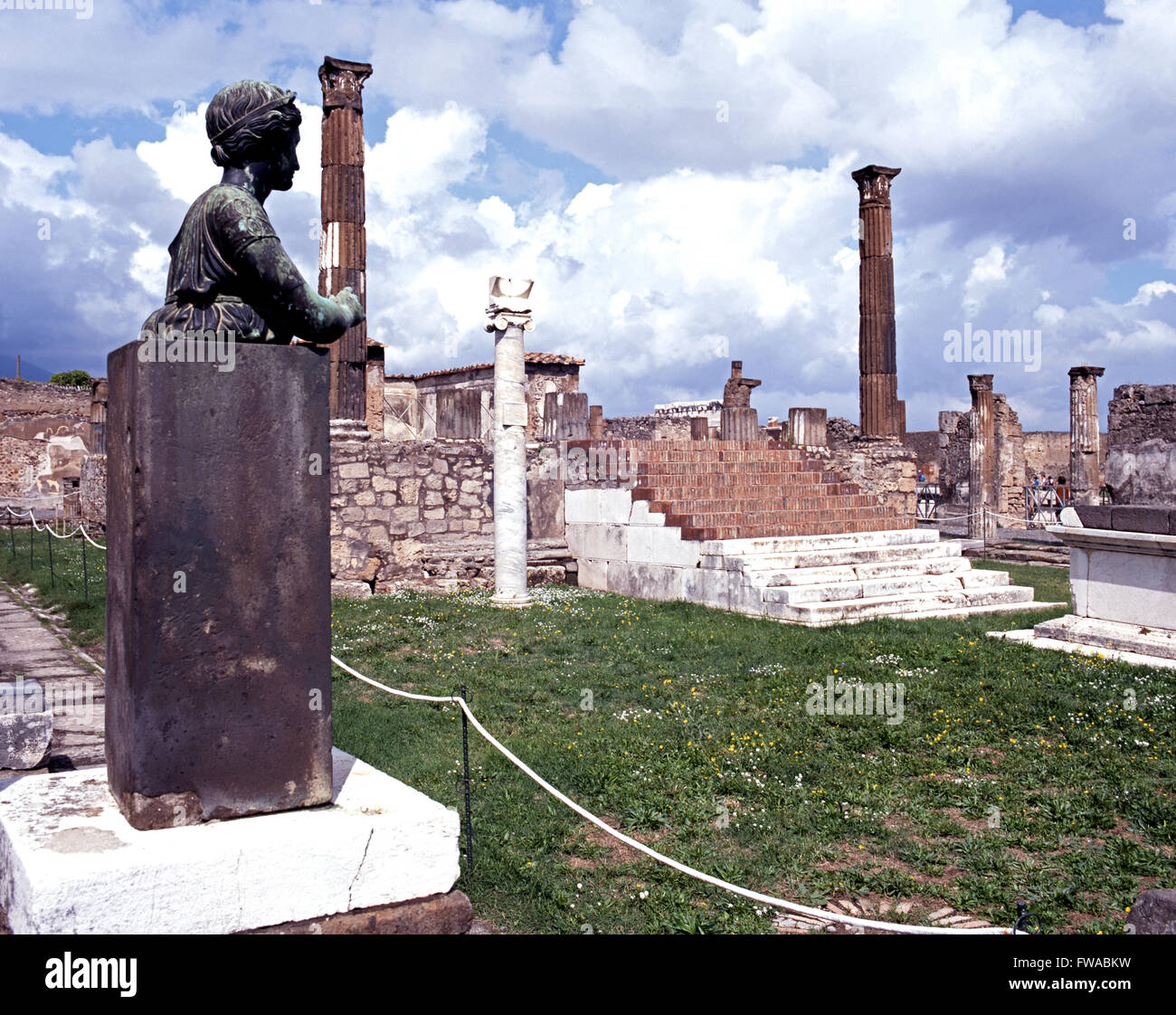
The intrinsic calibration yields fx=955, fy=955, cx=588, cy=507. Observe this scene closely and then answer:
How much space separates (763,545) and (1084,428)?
1411cm

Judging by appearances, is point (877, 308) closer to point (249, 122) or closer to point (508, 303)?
point (508, 303)

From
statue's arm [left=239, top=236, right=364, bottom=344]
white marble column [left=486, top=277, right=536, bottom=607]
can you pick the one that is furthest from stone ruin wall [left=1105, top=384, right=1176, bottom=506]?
statue's arm [left=239, top=236, right=364, bottom=344]

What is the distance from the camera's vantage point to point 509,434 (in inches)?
454

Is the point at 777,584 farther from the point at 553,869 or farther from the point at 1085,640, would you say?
the point at 553,869

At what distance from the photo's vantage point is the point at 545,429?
13898 mm

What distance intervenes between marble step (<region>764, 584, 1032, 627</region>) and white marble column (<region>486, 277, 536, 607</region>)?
321 centimetres

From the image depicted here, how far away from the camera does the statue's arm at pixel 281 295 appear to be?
8.90 ft

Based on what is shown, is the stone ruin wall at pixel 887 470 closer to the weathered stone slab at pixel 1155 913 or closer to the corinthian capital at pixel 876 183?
the corinthian capital at pixel 876 183

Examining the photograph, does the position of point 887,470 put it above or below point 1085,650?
above

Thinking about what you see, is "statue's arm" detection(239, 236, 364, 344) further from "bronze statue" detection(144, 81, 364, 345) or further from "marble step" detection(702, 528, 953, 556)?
"marble step" detection(702, 528, 953, 556)

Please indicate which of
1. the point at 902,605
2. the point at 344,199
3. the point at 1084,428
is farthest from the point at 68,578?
the point at 1084,428

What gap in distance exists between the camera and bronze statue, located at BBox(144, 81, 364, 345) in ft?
8.91
